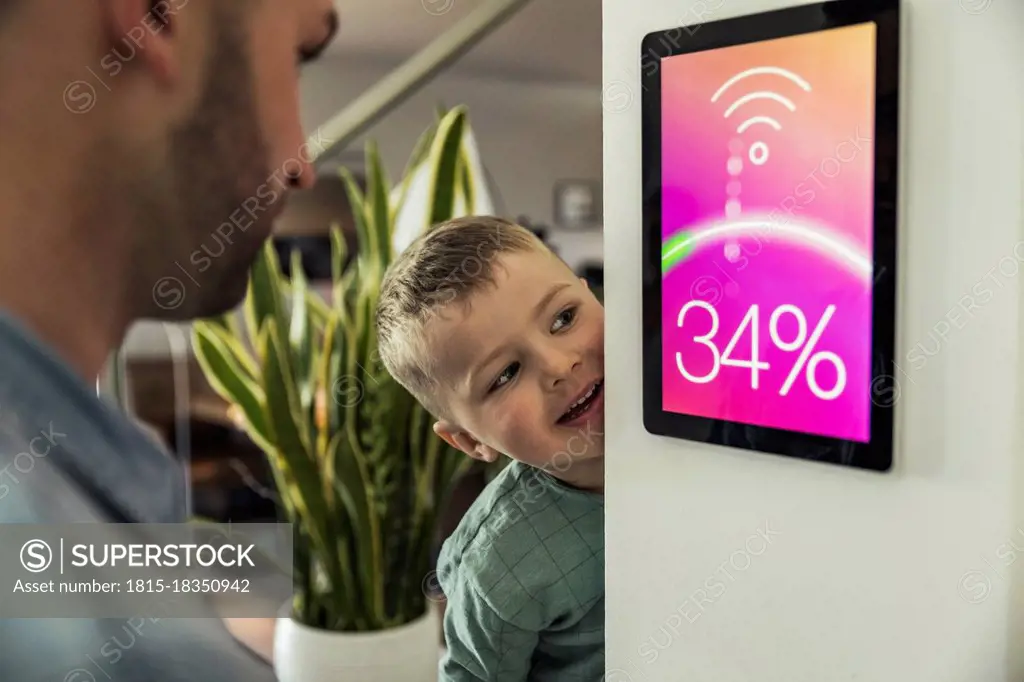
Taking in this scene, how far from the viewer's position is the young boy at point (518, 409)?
1.87 feet

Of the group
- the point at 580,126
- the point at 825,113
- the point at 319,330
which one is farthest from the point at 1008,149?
the point at 319,330

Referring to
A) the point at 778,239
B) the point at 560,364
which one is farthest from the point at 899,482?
the point at 560,364

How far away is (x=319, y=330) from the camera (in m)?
0.89

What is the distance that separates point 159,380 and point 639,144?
521 mm

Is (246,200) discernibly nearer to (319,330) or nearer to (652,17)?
(319,330)

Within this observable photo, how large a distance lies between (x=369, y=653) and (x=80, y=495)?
32cm

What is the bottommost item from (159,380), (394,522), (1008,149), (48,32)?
(394,522)

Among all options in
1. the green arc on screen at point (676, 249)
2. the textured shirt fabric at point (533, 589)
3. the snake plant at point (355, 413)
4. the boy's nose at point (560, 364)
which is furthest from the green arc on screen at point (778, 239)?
the snake plant at point (355, 413)

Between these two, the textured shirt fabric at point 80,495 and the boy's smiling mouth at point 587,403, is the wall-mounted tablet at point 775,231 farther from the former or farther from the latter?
the textured shirt fabric at point 80,495

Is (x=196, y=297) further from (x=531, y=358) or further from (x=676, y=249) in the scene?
(x=676, y=249)

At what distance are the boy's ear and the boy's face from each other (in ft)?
0.13

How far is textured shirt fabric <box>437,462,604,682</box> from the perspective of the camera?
0.59 meters

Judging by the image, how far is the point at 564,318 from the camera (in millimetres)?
582

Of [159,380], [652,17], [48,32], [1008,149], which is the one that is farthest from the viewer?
[159,380]
